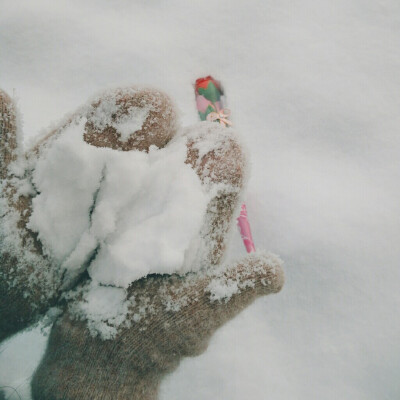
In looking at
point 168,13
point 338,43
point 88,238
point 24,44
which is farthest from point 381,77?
point 24,44

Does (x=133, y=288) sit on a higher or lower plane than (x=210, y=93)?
lower

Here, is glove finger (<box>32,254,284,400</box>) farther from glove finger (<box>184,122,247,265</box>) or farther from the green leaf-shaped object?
the green leaf-shaped object

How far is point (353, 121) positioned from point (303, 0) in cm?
53

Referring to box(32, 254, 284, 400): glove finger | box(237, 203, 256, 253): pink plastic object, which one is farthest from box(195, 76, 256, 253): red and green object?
box(32, 254, 284, 400): glove finger

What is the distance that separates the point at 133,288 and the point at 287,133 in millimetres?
735

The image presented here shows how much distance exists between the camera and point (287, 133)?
110 centimetres

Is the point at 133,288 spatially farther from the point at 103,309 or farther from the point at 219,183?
the point at 219,183

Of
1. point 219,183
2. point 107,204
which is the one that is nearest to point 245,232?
point 219,183

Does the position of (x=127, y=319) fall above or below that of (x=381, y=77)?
below

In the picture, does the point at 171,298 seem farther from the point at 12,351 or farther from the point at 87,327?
the point at 12,351

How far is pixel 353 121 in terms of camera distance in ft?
3.65

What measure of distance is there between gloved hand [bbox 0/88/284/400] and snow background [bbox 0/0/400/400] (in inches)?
8.7

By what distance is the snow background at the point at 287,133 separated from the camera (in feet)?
2.99

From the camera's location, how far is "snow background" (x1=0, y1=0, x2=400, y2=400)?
91cm
